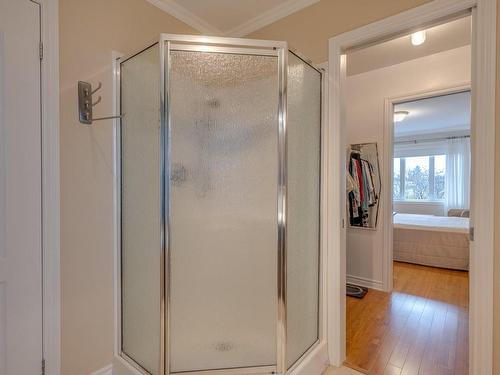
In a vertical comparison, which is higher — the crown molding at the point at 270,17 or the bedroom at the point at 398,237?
the crown molding at the point at 270,17

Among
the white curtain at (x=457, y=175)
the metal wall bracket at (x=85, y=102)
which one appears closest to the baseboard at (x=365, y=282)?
the metal wall bracket at (x=85, y=102)

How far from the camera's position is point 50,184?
1.32 metres

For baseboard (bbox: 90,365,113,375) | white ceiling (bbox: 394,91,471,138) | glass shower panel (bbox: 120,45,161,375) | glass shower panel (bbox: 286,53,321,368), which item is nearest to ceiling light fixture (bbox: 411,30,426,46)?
glass shower panel (bbox: 286,53,321,368)

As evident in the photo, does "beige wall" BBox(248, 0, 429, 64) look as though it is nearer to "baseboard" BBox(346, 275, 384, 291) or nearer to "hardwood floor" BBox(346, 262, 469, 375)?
"hardwood floor" BBox(346, 262, 469, 375)

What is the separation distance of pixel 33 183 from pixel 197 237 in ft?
2.80

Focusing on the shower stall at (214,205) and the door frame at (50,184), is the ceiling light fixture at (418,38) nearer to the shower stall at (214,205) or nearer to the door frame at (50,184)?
the shower stall at (214,205)

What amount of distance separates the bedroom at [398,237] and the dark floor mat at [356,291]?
1 cm

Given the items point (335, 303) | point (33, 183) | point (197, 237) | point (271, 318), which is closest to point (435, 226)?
point (335, 303)

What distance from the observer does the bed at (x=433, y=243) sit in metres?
3.55

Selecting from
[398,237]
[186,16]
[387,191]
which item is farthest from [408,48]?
[398,237]

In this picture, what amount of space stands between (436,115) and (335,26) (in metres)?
4.68

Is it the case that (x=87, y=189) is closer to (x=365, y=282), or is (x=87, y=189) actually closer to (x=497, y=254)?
(x=497, y=254)

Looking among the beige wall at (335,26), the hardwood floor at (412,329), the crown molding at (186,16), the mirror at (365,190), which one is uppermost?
the crown molding at (186,16)

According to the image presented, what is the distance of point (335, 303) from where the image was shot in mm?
1723
